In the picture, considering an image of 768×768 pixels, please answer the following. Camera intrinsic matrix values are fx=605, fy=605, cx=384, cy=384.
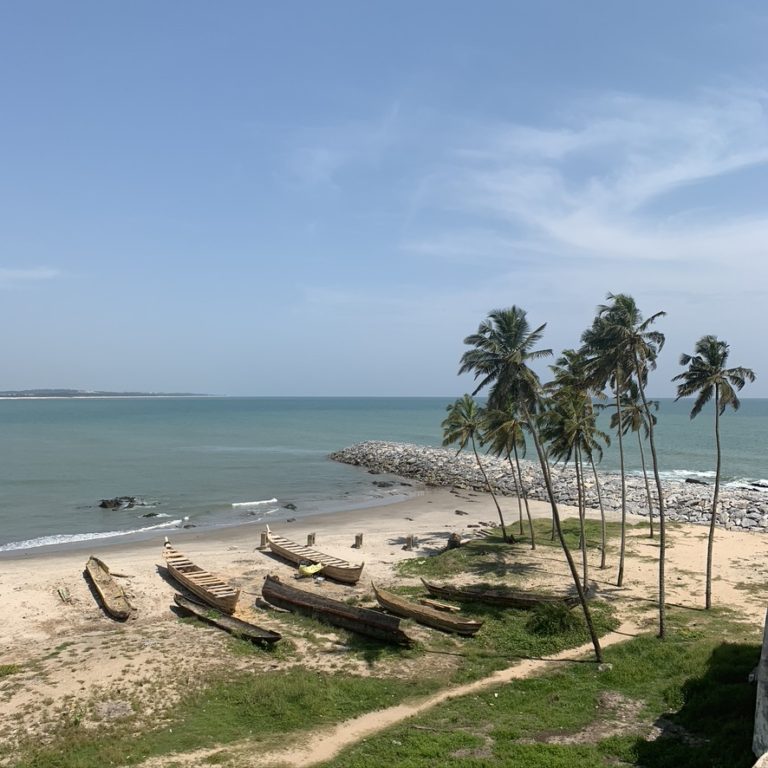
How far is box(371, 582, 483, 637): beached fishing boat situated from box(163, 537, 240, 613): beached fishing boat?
669cm

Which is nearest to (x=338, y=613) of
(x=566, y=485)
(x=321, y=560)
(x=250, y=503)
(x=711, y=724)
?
(x=321, y=560)

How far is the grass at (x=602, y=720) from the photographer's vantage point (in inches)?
568

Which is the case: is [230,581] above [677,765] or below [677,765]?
below

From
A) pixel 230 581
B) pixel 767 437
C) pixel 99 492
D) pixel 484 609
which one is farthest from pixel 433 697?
pixel 767 437

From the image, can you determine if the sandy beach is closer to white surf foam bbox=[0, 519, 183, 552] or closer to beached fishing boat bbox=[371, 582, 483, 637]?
white surf foam bbox=[0, 519, 183, 552]

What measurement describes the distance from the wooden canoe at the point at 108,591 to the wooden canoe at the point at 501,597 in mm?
14271

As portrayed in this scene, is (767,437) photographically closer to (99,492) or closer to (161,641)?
(99,492)

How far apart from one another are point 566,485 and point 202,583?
4756 cm

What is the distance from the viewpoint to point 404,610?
26.1 metres

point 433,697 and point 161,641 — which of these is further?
point 161,641

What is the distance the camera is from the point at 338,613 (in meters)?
25.0

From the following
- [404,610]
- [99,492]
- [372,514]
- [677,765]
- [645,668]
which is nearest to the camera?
[677,765]

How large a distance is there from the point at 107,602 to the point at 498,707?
64.0 feet

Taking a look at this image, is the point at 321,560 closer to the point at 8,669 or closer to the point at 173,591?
the point at 173,591
